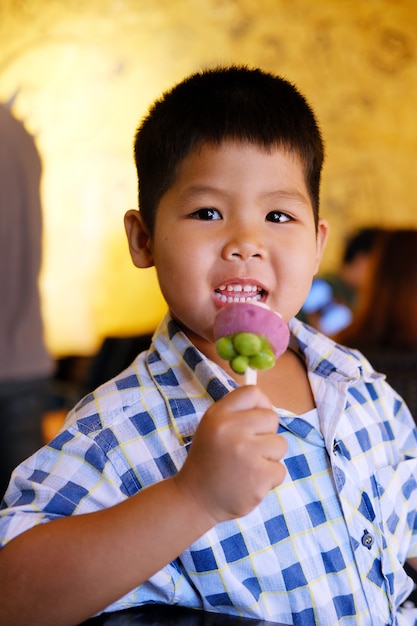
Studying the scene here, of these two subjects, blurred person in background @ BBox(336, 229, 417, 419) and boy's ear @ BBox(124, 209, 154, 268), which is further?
blurred person in background @ BBox(336, 229, 417, 419)

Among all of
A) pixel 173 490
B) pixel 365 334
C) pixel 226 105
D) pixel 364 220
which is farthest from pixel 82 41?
pixel 173 490

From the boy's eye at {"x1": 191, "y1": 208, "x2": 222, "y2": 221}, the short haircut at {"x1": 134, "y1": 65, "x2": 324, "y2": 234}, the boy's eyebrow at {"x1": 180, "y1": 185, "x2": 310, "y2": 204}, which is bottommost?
the boy's eye at {"x1": 191, "y1": 208, "x2": 222, "y2": 221}

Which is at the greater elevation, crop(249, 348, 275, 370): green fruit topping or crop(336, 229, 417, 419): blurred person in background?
crop(249, 348, 275, 370): green fruit topping

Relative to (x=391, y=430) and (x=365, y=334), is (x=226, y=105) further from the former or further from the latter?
(x=365, y=334)

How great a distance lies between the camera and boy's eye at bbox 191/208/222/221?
3.44 ft

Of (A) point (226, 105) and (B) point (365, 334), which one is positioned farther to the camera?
(B) point (365, 334)

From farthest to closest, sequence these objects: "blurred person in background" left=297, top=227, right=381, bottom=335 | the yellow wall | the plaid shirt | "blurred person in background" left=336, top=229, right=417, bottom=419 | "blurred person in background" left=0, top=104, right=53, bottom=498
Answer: the yellow wall < "blurred person in background" left=297, top=227, right=381, bottom=335 < "blurred person in background" left=336, top=229, right=417, bottom=419 < "blurred person in background" left=0, top=104, right=53, bottom=498 < the plaid shirt

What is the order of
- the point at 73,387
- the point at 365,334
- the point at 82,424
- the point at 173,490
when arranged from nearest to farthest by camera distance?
1. the point at 173,490
2. the point at 82,424
3. the point at 365,334
4. the point at 73,387

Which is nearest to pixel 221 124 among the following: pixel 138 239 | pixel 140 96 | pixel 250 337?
pixel 138 239

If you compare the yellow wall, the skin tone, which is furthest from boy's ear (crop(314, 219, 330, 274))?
the yellow wall

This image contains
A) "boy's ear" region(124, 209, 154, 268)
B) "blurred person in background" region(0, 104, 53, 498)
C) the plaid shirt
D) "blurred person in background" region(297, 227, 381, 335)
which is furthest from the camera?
"blurred person in background" region(297, 227, 381, 335)

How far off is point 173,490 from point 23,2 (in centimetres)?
487

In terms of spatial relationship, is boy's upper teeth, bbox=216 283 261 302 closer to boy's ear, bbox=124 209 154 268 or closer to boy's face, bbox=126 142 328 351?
boy's face, bbox=126 142 328 351

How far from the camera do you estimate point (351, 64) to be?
5250mm
